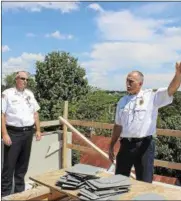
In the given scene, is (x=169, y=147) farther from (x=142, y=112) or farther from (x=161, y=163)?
(x=142, y=112)

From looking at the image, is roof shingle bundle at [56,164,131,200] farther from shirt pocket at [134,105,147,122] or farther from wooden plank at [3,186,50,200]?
shirt pocket at [134,105,147,122]

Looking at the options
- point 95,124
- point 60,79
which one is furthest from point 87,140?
point 60,79

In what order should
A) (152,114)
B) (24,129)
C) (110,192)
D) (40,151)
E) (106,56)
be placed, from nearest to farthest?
1. (110,192)
2. (152,114)
3. (24,129)
4. (40,151)
5. (106,56)

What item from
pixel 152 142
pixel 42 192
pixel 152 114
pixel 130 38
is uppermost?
pixel 130 38

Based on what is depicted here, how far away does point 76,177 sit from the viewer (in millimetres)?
2355

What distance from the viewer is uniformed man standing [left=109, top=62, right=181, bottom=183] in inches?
113

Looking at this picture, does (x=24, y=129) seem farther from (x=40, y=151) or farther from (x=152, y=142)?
(x=152, y=142)

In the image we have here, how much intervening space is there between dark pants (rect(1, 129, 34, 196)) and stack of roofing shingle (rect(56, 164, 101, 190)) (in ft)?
3.99

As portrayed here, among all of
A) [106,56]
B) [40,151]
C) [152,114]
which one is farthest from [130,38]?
[106,56]

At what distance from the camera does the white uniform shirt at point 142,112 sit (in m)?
2.87

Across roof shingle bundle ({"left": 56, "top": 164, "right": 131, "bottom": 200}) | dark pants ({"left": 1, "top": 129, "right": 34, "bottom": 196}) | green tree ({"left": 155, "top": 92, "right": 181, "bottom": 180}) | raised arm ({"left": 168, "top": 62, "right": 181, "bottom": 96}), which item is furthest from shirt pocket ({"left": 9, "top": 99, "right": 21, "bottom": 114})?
green tree ({"left": 155, "top": 92, "right": 181, "bottom": 180})

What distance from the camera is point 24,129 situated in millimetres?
3521

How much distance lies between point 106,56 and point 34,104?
25.9 meters

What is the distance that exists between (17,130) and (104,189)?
1609 mm
